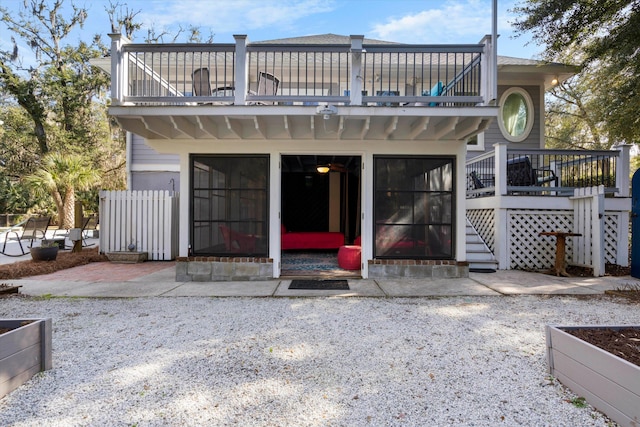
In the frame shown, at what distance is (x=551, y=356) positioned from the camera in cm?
226

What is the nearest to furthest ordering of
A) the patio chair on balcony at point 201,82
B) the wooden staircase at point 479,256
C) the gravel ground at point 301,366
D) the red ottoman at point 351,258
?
the gravel ground at point 301,366 → the patio chair on balcony at point 201,82 → the red ottoman at point 351,258 → the wooden staircase at point 479,256

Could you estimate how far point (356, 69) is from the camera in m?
4.50

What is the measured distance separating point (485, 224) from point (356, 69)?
4327 mm

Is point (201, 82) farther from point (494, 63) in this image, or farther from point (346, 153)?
point (494, 63)

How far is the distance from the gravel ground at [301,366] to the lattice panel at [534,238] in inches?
93.1

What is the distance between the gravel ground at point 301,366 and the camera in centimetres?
183

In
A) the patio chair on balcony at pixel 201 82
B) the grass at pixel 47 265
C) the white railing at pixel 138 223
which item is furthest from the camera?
the white railing at pixel 138 223

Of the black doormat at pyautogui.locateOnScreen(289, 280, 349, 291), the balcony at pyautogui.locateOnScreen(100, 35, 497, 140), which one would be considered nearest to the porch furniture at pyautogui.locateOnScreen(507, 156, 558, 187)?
the balcony at pyautogui.locateOnScreen(100, 35, 497, 140)

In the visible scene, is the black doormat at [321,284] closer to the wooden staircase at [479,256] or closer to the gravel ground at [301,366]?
the gravel ground at [301,366]

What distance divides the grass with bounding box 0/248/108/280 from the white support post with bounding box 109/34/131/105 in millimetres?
3627

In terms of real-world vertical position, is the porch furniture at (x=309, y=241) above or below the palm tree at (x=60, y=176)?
below

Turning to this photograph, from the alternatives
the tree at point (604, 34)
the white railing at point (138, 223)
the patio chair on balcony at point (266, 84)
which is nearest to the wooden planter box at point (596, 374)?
the patio chair on balcony at point (266, 84)

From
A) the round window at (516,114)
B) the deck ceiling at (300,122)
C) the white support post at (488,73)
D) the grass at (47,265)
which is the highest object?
the round window at (516,114)

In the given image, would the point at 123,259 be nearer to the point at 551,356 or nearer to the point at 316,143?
the point at 316,143
